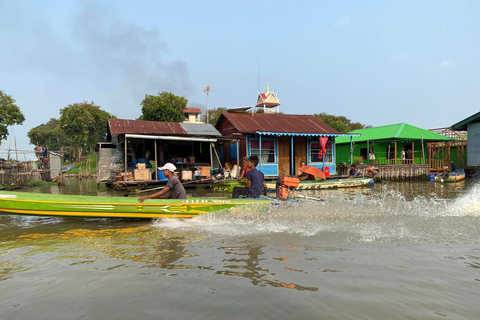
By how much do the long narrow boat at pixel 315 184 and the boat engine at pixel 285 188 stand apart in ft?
20.4

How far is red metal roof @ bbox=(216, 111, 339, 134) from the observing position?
19.2m

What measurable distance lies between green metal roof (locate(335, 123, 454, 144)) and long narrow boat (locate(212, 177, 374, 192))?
811cm

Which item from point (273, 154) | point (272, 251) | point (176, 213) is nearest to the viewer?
point (272, 251)

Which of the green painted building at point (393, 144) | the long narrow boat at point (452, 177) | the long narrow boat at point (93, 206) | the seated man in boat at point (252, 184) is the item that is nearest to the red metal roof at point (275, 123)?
the green painted building at point (393, 144)

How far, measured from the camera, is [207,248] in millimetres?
5395

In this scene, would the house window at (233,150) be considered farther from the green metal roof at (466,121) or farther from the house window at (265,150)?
the green metal roof at (466,121)

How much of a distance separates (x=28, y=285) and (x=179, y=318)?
2.25 metres

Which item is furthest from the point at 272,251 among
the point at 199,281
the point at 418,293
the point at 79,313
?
the point at 79,313

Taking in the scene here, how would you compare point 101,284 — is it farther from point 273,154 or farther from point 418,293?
point 273,154

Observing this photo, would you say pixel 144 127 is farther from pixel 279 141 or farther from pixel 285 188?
pixel 285 188

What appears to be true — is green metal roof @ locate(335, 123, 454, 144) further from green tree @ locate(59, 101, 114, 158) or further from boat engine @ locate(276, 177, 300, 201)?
green tree @ locate(59, 101, 114, 158)

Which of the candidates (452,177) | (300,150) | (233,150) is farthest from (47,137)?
(452,177)

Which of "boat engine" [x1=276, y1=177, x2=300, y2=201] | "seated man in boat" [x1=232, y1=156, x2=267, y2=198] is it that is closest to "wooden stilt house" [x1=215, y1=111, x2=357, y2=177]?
"boat engine" [x1=276, y1=177, x2=300, y2=201]

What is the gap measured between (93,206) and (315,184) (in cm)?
1235
